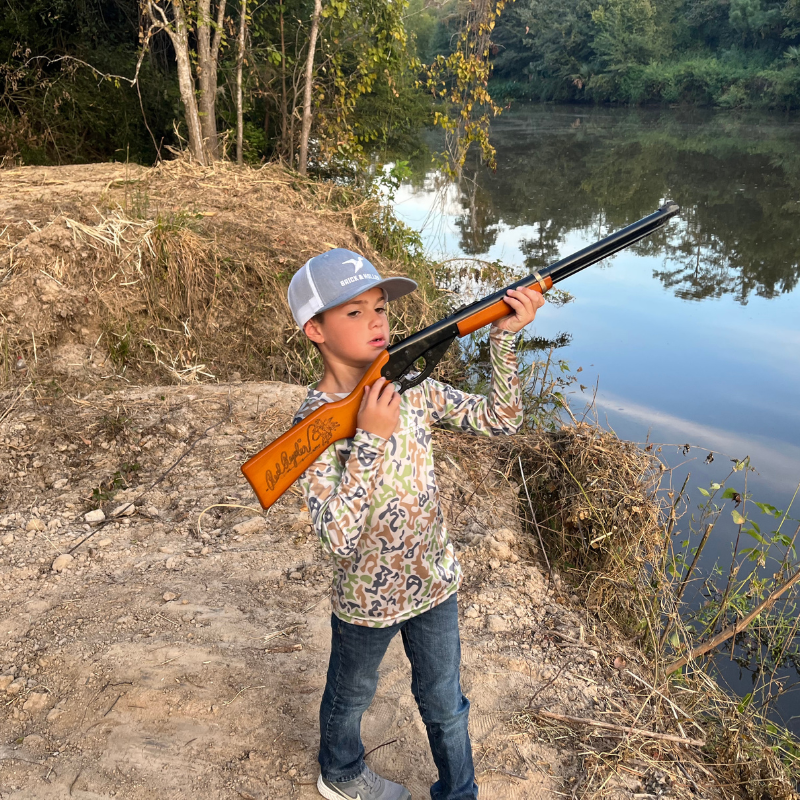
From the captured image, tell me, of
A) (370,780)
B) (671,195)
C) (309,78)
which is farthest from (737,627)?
(671,195)

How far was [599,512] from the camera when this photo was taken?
13.1 ft

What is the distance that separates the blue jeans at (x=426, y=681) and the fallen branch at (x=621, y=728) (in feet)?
2.08

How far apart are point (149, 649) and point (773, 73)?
3299 cm

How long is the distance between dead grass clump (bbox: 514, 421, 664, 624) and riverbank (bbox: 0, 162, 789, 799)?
12cm

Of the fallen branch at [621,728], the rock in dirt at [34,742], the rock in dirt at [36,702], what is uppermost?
the fallen branch at [621,728]

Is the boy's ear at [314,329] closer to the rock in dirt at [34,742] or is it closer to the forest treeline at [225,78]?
the rock in dirt at [34,742]

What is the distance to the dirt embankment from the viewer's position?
8.43 feet

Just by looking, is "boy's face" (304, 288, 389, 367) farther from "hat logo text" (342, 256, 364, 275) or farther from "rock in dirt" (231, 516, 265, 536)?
"rock in dirt" (231, 516, 265, 536)

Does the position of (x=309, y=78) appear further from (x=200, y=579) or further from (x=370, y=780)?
(x=370, y=780)

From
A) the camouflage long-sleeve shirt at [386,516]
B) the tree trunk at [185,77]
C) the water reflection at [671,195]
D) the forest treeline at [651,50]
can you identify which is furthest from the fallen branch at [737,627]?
the forest treeline at [651,50]

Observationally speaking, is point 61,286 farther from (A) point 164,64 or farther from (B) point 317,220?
(A) point 164,64

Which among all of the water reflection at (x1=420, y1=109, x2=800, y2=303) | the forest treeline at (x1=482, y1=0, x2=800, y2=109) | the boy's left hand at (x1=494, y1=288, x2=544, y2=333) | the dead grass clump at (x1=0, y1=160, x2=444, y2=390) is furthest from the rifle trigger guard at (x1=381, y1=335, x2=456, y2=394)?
the forest treeline at (x1=482, y1=0, x2=800, y2=109)

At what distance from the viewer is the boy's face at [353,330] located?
6.61ft

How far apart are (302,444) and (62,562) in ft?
7.79
